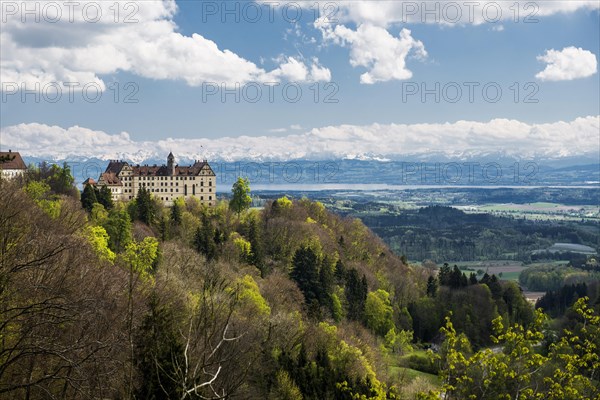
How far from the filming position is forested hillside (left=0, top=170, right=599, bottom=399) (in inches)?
691

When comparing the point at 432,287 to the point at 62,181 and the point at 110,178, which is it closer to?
the point at 110,178

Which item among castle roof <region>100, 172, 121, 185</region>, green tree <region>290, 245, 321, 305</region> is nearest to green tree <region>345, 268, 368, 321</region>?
green tree <region>290, 245, 321, 305</region>

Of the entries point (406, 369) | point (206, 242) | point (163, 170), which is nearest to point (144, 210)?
point (206, 242)

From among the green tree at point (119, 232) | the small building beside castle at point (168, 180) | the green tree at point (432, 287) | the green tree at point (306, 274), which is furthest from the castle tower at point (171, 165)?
the green tree at point (432, 287)

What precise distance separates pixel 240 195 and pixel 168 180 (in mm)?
22955

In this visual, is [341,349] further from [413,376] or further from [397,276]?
[397,276]

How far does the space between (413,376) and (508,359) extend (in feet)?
176

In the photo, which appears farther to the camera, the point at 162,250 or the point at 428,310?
the point at 428,310

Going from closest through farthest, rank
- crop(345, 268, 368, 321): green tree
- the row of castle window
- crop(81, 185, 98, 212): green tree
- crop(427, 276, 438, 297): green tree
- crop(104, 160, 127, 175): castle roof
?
crop(81, 185, 98, 212): green tree → crop(345, 268, 368, 321): green tree → crop(427, 276, 438, 297): green tree → crop(104, 160, 127, 175): castle roof → the row of castle window

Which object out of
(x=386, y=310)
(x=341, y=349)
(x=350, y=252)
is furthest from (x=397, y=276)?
(x=341, y=349)

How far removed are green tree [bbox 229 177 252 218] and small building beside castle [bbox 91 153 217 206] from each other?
14821 millimetres

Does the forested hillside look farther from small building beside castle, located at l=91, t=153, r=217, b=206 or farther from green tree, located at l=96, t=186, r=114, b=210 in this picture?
small building beside castle, located at l=91, t=153, r=217, b=206

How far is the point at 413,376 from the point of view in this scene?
2670 inches

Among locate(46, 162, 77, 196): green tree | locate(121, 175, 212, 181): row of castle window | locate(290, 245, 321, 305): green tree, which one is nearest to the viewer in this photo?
locate(290, 245, 321, 305): green tree
